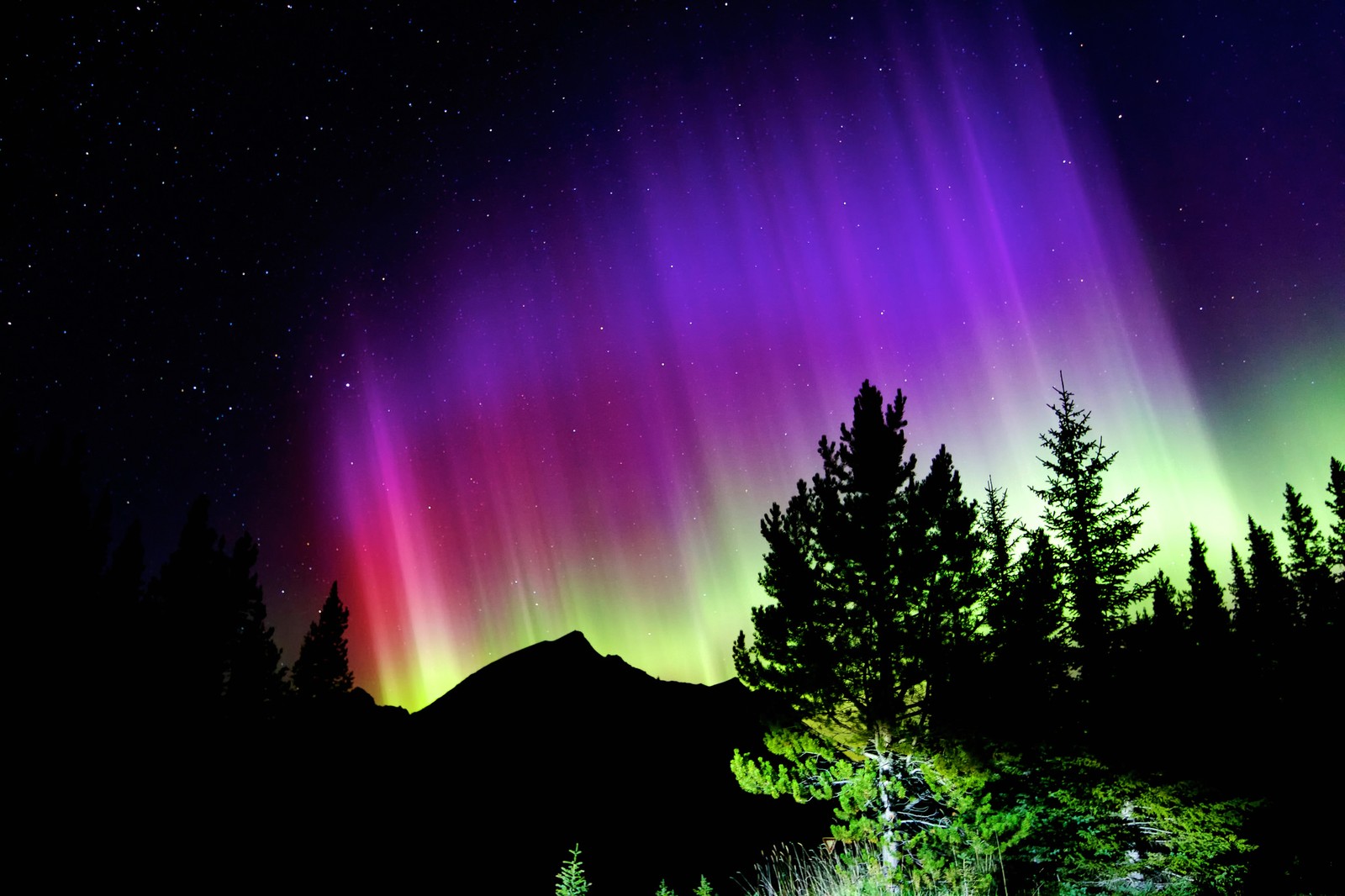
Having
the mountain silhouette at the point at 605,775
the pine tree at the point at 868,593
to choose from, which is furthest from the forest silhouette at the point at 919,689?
the mountain silhouette at the point at 605,775

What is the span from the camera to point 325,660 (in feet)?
130

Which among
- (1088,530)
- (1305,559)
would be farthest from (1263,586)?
(1088,530)

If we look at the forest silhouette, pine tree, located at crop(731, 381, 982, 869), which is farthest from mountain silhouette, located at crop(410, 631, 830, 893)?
the forest silhouette

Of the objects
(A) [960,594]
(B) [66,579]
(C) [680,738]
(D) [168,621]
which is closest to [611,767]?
(C) [680,738]

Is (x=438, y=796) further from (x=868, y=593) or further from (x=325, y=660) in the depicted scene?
(x=868, y=593)

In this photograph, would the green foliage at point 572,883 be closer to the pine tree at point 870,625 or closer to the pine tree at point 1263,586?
the pine tree at point 870,625

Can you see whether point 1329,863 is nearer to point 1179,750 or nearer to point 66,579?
point 1179,750

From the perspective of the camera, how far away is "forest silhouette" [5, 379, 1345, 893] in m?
10.6

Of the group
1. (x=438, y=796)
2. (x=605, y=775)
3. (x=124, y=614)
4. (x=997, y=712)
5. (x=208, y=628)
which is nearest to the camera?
(x=997, y=712)

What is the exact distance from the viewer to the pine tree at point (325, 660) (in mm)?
38625

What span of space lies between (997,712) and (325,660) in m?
41.7

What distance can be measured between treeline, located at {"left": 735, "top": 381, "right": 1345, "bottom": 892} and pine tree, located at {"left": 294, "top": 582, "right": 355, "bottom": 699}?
121 feet

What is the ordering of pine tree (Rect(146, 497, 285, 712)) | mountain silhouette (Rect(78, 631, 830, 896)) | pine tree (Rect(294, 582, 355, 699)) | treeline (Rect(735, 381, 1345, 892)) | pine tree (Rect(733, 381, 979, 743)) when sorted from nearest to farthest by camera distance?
treeline (Rect(735, 381, 1345, 892)) → pine tree (Rect(733, 381, 979, 743)) → mountain silhouette (Rect(78, 631, 830, 896)) → pine tree (Rect(146, 497, 285, 712)) → pine tree (Rect(294, 582, 355, 699))

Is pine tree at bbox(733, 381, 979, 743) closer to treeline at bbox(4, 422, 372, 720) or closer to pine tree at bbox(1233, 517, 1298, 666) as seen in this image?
treeline at bbox(4, 422, 372, 720)
